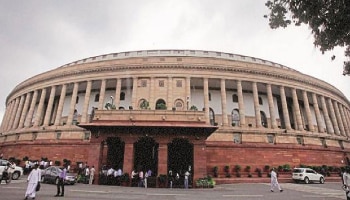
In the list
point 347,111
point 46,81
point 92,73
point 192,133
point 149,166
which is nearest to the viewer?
point 192,133

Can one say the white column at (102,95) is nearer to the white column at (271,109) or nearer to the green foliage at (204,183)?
the green foliage at (204,183)

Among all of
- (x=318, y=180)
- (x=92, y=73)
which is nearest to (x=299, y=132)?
(x=318, y=180)

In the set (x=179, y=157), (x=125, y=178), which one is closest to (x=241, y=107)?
(x=179, y=157)

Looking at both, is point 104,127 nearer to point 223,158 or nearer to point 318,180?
point 223,158

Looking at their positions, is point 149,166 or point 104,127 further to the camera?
point 149,166

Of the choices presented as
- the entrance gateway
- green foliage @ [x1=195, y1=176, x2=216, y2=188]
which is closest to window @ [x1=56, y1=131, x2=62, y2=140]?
the entrance gateway

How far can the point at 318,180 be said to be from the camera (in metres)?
26.8

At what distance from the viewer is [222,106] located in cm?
3675

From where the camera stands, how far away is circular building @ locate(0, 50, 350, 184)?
22.8 meters

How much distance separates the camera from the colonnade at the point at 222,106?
37.2m

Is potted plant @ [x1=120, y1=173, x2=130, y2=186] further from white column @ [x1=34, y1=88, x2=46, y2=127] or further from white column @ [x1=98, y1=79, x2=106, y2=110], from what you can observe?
white column @ [x1=34, y1=88, x2=46, y2=127]

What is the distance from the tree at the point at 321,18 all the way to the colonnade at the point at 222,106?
23343 millimetres

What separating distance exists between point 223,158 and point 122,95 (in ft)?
67.0

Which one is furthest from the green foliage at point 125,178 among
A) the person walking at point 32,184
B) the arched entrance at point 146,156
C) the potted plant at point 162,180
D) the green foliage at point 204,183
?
the person walking at point 32,184
